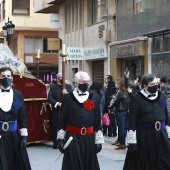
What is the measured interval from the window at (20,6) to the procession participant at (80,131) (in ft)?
129

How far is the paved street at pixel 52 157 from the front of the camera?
418 inches

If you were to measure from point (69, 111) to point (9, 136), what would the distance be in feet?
3.09

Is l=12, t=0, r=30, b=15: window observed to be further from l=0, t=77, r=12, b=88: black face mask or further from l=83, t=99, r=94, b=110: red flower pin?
l=83, t=99, r=94, b=110: red flower pin

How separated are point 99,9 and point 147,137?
19.6 m

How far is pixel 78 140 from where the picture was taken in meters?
7.66

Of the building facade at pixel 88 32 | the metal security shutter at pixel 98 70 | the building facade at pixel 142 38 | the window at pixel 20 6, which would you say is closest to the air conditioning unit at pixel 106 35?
the building facade at pixel 88 32

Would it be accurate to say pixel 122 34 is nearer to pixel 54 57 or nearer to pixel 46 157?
pixel 46 157

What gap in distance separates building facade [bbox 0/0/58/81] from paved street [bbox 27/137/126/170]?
1268 inches

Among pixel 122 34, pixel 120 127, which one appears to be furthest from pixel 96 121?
pixel 122 34

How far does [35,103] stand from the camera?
43.8 ft

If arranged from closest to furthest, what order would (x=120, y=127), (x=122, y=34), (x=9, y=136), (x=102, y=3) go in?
(x=9, y=136) < (x=120, y=127) < (x=122, y=34) < (x=102, y=3)

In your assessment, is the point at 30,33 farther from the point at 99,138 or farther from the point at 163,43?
the point at 99,138

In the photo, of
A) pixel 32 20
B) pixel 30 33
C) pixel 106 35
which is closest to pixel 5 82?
pixel 106 35

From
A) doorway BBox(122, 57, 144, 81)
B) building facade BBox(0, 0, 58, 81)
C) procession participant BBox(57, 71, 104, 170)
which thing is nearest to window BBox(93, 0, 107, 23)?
doorway BBox(122, 57, 144, 81)
